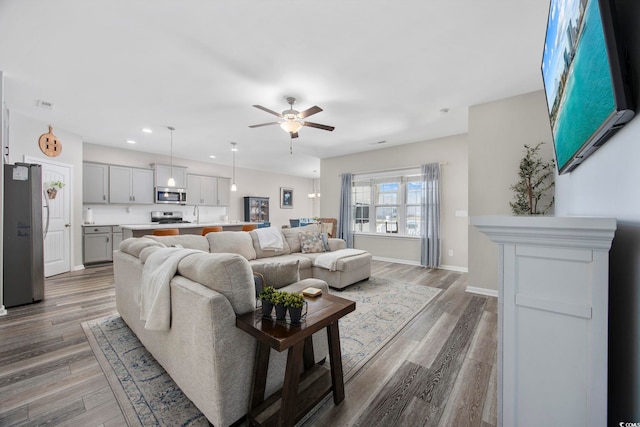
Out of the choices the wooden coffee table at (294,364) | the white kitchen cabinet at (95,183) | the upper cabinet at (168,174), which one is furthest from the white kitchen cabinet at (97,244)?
the wooden coffee table at (294,364)

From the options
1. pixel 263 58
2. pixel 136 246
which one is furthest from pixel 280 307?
pixel 263 58

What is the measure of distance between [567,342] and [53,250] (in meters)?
6.61

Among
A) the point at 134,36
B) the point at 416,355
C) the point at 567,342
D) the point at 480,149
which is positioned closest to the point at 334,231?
the point at 480,149

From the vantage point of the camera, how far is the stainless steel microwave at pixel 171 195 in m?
6.29

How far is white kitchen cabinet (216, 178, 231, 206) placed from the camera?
7582 millimetres

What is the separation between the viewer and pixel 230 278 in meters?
1.38

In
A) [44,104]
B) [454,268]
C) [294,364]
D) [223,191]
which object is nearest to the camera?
[294,364]

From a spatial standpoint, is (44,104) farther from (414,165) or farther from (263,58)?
(414,165)

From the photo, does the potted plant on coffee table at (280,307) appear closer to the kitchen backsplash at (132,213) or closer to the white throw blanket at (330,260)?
the white throw blanket at (330,260)

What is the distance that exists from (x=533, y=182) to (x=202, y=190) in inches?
289

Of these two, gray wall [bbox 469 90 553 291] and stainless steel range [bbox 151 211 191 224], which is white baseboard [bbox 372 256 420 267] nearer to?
gray wall [bbox 469 90 553 291]

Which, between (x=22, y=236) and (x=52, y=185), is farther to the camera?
(x=52, y=185)

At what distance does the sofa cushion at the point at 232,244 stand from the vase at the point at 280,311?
245cm

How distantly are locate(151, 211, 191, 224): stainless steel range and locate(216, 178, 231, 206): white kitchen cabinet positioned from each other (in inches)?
45.7
